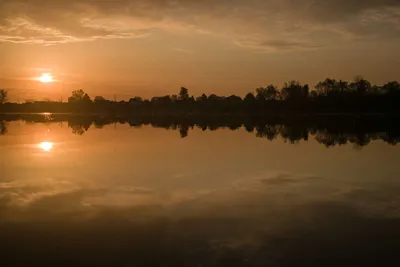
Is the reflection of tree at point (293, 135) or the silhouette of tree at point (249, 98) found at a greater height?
the silhouette of tree at point (249, 98)

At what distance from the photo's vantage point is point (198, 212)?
1189cm

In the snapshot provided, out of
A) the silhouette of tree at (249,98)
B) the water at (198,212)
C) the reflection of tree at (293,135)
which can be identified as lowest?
the water at (198,212)

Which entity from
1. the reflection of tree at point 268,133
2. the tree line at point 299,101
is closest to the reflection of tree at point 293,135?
the reflection of tree at point 268,133

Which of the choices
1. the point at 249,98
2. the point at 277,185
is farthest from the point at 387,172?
the point at 249,98

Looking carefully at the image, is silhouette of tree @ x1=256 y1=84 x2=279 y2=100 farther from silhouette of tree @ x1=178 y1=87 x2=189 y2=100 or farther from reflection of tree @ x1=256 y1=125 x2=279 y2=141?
reflection of tree @ x1=256 y1=125 x2=279 y2=141

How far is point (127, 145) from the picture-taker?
103 ft

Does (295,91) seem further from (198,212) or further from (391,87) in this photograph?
(198,212)

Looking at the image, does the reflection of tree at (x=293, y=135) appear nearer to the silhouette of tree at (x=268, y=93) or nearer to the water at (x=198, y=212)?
the water at (x=198, y=212)

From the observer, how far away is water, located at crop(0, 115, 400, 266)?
333 inches

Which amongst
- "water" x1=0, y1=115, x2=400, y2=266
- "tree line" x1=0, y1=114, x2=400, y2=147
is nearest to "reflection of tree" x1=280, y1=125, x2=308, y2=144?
"tree line" x1=0, y1=114, x2=400, y2=147

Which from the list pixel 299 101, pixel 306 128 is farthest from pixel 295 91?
pixel 306 128

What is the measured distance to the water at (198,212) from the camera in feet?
27.8

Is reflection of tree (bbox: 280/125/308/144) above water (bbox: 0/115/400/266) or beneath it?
above

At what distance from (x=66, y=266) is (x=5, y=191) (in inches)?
325
